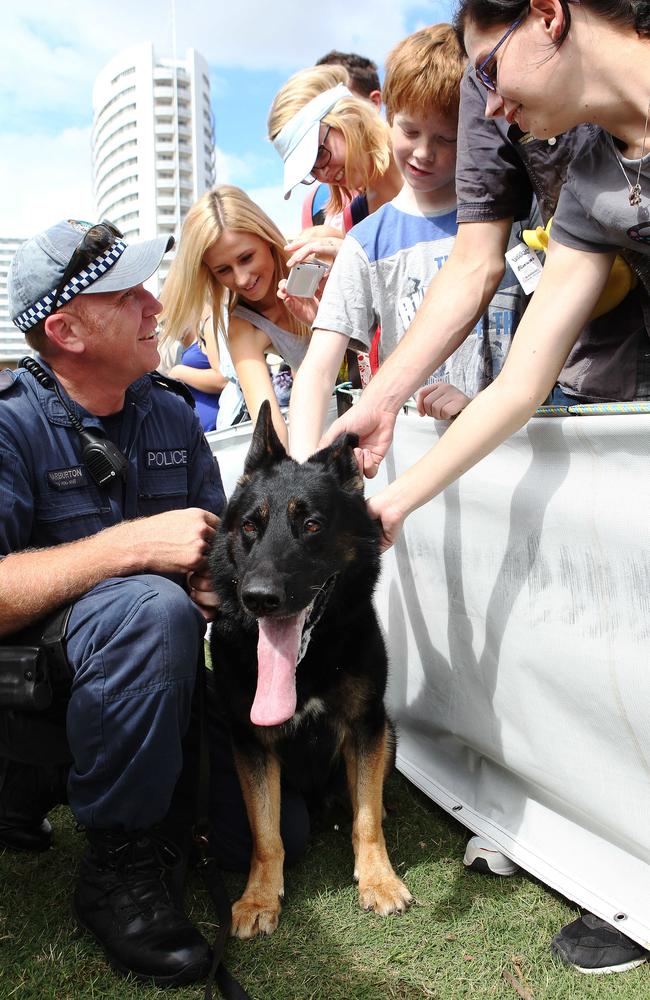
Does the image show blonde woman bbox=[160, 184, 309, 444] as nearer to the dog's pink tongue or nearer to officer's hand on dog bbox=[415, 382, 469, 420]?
officer's hand on dog bbox=[415, 382, 469, 420]

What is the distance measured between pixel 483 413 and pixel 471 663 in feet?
3.10

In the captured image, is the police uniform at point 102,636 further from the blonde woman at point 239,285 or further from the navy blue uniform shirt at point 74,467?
the blonde woman at point 239,285

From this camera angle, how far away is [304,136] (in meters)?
3.58

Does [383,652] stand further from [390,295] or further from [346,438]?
[390,295]

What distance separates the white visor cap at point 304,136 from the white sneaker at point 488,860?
294cm

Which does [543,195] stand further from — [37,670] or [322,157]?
[37,670]

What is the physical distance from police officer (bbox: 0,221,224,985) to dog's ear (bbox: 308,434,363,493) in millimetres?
421

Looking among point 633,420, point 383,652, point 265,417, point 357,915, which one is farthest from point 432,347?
point 357,915

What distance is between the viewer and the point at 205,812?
226 cm

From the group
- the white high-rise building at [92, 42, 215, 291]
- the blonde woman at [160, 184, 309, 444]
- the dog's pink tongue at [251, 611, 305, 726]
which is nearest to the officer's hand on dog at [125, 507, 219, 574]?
the dog's pink tongue at [251, 611, 305, 726]

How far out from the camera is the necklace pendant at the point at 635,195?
1.80m

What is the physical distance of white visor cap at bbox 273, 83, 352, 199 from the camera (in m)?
3.54

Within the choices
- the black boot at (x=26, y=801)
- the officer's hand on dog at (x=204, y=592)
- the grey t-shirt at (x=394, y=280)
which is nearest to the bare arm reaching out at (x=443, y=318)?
the grey t-shirt at (x=394, y=280)

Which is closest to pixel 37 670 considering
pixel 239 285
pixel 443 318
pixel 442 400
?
pixel 442 400
